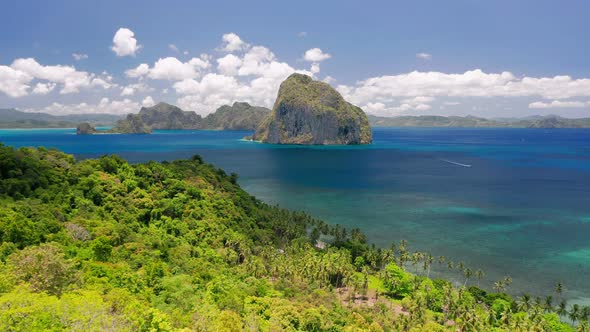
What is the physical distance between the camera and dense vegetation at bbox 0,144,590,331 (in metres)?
31.1

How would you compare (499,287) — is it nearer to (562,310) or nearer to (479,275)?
(479,275)

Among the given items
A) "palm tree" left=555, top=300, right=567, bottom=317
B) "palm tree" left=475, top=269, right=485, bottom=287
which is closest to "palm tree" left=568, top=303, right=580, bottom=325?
"palm tree" left=555, top=300, right=567, bottom=317

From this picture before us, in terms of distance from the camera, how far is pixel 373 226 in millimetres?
107062

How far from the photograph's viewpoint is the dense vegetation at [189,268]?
102 ft

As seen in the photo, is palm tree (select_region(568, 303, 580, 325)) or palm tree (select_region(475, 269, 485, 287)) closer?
palm tree (select_region(568, 303, 580, 325))

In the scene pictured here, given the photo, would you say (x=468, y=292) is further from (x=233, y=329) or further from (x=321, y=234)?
(x=233, y=329)

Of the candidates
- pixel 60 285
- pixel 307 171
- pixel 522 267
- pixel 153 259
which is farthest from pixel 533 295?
pixel 307 171

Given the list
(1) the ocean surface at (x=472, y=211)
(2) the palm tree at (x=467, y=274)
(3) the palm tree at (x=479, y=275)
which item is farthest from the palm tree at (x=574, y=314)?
(2) the palm tree at (x=467, y=274)

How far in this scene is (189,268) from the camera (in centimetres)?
6053

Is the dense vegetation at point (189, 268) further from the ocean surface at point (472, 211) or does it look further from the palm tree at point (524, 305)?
the ocean surface at point (472, 211)

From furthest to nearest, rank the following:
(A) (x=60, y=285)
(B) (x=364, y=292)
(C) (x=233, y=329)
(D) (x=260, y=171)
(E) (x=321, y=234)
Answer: (D) (x=260, y=171) < (E) (x=321, y=234) < (B) (x=364, y=292) < (A) (x=60, y=285) < (C) (x=233, y=329)

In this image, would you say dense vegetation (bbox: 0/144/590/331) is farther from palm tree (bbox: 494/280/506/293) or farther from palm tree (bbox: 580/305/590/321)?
palm tree (bbox: 494/280/506/293)

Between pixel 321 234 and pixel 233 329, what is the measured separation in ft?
250

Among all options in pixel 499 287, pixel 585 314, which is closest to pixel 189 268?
pixel 499 287
